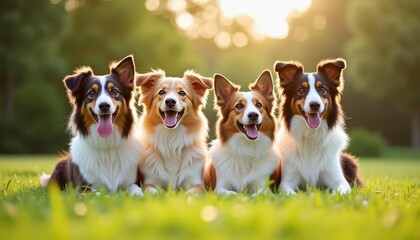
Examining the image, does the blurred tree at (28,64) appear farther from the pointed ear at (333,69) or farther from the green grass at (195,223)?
the green grass at (195,223)

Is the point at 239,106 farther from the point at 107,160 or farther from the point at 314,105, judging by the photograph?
the point at 107,160

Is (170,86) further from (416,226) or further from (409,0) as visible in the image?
(409,0)

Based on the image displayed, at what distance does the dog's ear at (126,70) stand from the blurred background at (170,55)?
51.5 ft

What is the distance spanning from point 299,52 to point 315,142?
30.4m

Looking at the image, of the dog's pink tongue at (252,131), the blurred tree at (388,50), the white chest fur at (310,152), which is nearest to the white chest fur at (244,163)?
the dog's pink tongue at (252,131)

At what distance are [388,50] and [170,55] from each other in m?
12.6

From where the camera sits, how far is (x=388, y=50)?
3027cm

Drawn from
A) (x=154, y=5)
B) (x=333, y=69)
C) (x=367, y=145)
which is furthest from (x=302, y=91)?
(x=154, y=5)

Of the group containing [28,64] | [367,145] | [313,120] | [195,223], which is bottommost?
[367,145]

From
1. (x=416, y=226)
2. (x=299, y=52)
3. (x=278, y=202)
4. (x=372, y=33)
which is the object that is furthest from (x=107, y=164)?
(x=299, y=52)

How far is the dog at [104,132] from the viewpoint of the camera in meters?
6.74

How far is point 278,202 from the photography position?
5.16 meters

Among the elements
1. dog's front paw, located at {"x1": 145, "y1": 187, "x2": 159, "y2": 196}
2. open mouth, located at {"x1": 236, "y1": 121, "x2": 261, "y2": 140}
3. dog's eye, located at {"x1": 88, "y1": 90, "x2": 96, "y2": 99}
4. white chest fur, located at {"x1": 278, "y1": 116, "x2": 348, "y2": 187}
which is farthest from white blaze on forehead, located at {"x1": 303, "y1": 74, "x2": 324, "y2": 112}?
dog's eye, located at {"x1": 88, "y1": 90, "x2": 96, "y2": 99}

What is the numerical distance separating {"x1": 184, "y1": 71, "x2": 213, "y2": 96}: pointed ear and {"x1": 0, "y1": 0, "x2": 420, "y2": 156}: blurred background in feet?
49.8
